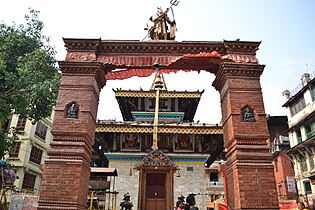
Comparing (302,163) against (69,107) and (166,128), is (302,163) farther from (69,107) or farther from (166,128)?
(69,107)

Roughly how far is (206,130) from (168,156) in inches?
116

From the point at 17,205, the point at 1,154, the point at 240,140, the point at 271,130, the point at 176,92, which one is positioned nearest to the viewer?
the point at 240,140

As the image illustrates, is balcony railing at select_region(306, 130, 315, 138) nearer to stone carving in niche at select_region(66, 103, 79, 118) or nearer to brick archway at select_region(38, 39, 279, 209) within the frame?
brick archway at select_region(38, 39, 279, 209)

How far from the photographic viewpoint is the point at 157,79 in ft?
26.0

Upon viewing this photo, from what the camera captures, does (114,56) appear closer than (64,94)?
No

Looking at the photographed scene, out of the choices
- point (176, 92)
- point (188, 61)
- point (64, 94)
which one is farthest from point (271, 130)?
point (64, 94)

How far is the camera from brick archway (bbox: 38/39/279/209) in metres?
6.30

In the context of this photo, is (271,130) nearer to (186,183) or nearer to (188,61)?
(186,183)

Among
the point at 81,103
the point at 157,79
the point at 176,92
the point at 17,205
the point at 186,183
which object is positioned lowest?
the point at 17,205

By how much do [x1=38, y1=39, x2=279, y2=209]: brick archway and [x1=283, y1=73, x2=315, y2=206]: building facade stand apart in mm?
19612

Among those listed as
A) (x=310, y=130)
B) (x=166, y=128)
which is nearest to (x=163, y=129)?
(x=166, y=128)

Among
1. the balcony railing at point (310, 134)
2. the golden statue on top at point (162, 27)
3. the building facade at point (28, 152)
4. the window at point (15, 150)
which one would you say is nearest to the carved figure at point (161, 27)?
the golden statue on top at point (162, 27)

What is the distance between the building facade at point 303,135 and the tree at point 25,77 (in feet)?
72.3

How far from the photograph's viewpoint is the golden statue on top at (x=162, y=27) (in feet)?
29.4
